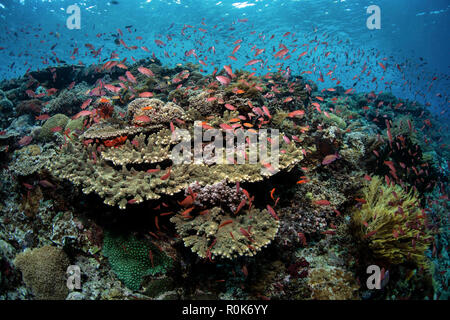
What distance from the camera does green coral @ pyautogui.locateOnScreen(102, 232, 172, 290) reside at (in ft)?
11.8

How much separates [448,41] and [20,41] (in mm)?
82933

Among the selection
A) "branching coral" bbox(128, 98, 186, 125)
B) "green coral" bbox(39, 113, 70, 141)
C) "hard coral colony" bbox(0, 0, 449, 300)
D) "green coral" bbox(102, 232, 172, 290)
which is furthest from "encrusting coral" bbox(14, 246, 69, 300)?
"green coral" bbox(39, 113, 70, 141)

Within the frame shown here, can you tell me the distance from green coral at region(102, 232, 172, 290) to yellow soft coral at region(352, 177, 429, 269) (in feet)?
12.3

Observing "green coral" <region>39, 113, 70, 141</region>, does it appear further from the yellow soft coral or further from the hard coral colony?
the yellow soft coral

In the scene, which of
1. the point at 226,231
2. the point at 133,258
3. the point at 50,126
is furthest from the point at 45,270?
the point at 50,126

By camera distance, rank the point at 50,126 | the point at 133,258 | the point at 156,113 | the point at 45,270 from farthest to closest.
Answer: the point at 50,126, the point at 156,113, the point at 133,258, the point at 45,270

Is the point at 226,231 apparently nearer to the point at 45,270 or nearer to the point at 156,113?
the point at 45,270

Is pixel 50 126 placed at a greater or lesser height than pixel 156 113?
lesser

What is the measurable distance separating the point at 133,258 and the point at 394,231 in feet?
15.3

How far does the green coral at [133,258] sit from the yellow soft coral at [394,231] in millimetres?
3762

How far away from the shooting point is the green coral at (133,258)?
3596mm

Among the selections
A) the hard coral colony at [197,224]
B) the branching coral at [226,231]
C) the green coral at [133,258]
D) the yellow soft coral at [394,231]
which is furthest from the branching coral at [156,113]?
the yellow soft coral at [394,231]

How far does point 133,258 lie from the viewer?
366cm
